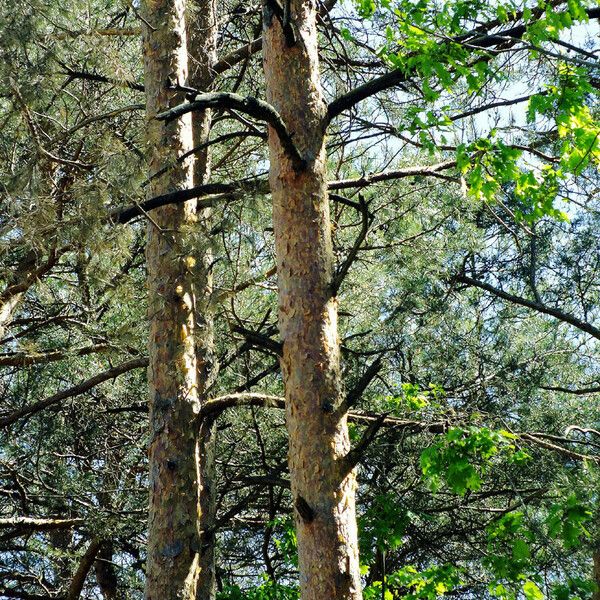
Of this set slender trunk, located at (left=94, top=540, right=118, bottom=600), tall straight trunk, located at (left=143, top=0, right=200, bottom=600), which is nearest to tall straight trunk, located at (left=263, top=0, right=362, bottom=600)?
tall straight trunk, located at (left=143, top=0, right=200, bottom=600)

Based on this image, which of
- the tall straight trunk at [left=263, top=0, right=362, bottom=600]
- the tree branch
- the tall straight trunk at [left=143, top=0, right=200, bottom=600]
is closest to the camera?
the tall straight trunk at [left=263, top=0, right=362, bottom=600]

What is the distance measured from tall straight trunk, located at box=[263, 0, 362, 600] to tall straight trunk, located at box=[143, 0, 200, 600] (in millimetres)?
947

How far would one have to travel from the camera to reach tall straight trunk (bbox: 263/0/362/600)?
13.6ft

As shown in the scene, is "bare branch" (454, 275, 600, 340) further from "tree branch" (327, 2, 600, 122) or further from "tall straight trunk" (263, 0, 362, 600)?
"tall straight trunk" (263, 0, 362, 600)

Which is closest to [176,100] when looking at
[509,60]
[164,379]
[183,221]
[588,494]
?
[183,221]

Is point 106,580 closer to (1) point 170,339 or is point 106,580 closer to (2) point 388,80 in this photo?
(1) point 170,339

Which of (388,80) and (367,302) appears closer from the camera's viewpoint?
(388,80)

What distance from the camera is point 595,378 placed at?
29.5ft

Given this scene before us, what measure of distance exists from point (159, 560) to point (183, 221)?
2082 millimetres

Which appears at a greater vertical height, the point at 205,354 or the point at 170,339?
the point at 205,354

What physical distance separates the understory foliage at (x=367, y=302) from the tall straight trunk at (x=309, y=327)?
59 cm

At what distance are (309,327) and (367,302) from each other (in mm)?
4396

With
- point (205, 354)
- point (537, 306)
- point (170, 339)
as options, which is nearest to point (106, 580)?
point (205, 354)

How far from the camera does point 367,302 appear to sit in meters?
8.81
